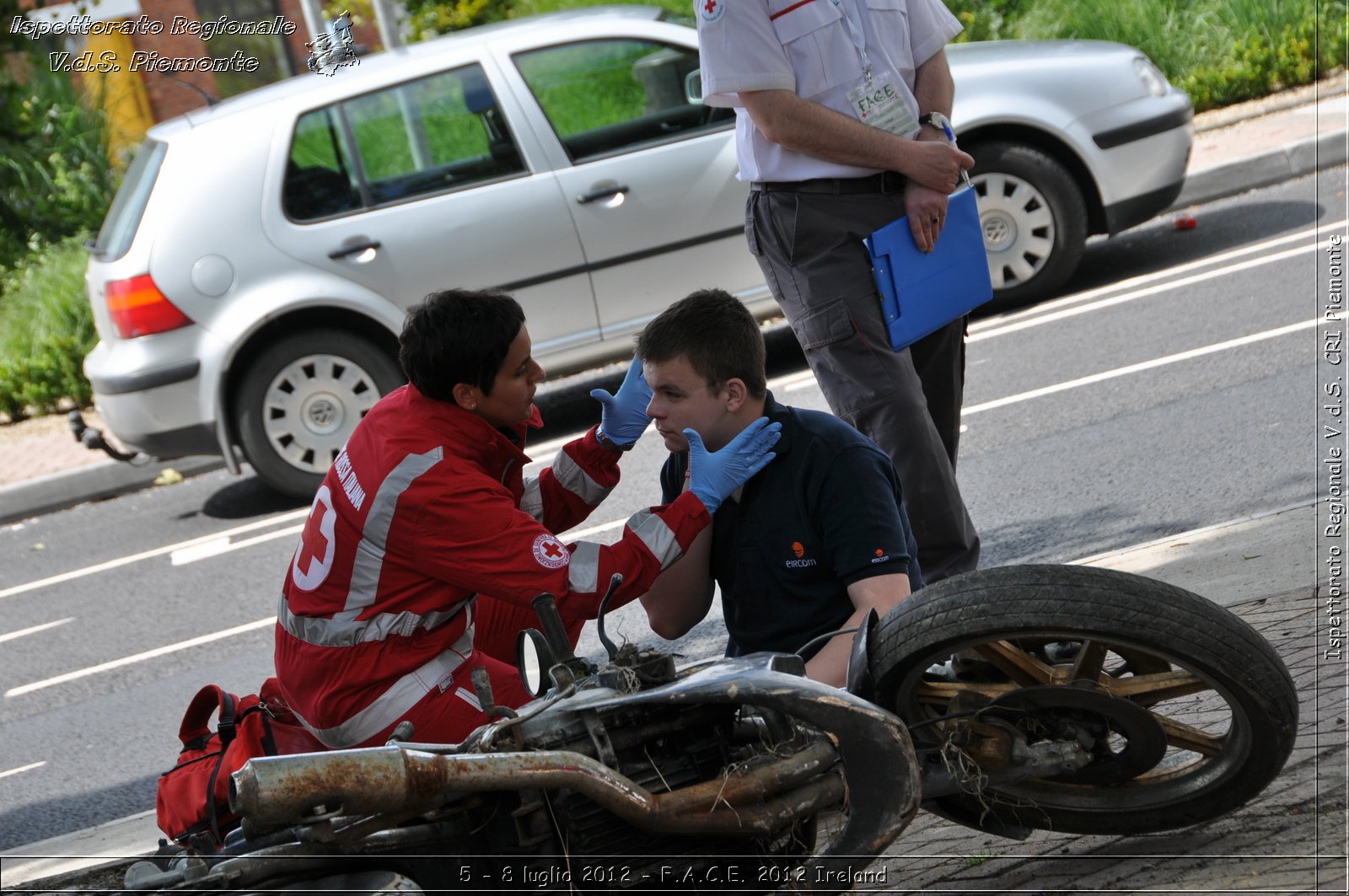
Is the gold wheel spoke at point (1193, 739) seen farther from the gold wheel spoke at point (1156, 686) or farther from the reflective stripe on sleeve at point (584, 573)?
the reflective stripe on sleeve at point (584, 573)

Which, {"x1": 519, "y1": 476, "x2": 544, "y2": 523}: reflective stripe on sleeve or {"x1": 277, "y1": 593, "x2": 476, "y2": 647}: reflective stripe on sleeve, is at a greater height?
{"x1": 519, "y1": 476, "x2": 544, "y2": 523}: reflective stripe on sleeve

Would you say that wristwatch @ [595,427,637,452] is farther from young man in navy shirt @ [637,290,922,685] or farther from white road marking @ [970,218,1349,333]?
white road marking @ [970,218,1349,333]

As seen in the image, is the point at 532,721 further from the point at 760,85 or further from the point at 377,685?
the point at 760,85

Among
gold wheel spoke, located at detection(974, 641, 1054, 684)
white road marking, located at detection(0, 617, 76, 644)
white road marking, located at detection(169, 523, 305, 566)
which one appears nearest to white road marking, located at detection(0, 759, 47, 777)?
white road marking, located at detection(0, 617, 76, 644)

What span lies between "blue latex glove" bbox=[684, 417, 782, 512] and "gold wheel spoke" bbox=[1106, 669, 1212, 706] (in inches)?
30.5

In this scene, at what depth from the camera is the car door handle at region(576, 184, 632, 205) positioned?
22.9 ft

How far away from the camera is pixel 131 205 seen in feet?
23.1

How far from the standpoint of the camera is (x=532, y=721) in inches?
90.0

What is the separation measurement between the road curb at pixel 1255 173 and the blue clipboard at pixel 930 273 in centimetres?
589

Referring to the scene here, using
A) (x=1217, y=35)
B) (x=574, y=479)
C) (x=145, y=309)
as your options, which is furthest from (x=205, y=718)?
(x=1217, y=35)

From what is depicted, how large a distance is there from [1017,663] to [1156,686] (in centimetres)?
23

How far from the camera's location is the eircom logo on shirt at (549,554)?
2760 millimetres

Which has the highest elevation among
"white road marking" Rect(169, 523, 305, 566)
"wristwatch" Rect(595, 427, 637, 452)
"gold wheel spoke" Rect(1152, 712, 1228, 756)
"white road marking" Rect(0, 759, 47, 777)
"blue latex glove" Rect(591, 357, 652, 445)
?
"blue latex glove" Rect(591, 357, 652, 445)

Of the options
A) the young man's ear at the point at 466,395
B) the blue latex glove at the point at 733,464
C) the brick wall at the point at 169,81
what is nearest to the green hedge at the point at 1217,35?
the blue latex glove at the point at 733,464
